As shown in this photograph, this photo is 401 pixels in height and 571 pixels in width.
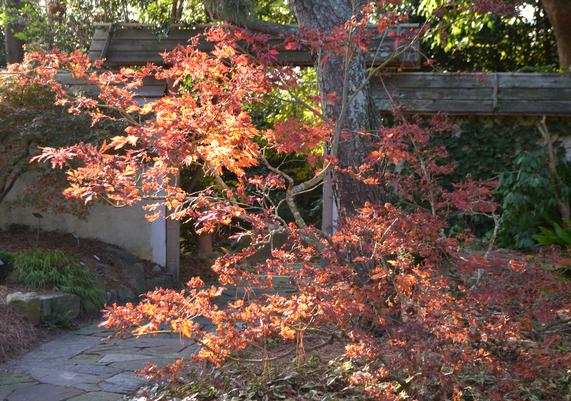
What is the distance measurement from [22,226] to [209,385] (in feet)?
22.1

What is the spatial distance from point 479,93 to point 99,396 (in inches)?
308

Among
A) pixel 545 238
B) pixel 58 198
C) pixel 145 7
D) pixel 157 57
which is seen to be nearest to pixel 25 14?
pixel 145 7

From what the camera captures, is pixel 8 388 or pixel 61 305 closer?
pixel 8 388

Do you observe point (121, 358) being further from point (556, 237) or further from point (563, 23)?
point (563, 23)

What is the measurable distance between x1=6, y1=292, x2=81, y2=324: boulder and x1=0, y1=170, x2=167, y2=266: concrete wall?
3072 mm

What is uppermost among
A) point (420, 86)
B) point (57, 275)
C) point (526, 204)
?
point (420, 86)

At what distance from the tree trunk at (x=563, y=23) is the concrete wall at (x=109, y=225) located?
7354mm

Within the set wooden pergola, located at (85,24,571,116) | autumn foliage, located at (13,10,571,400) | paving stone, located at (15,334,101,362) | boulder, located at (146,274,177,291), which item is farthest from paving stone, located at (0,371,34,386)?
wooden pergola, located at (85,24,571,116)

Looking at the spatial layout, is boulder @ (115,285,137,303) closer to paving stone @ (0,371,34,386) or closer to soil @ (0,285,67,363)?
soil @ (0,285,67,363)

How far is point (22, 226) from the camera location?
10984 mm

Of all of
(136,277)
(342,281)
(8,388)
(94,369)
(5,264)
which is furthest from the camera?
(136,277)

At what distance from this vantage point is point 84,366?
624 cm

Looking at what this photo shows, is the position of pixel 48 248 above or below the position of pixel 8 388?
above

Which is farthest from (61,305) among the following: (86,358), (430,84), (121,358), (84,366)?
(430,84)
